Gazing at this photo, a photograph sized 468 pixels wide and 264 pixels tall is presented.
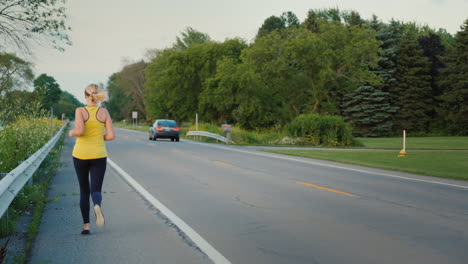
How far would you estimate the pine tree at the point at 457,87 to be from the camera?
193 ft

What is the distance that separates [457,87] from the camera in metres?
59.5

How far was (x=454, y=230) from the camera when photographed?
662 cm

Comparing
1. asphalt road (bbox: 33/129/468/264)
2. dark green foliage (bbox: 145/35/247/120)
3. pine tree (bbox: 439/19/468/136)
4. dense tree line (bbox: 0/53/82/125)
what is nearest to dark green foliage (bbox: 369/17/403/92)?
pine tree (bbox: 439/19/468/136)

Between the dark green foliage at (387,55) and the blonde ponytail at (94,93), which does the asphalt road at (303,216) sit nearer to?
the blonde ponytail at (94,93)

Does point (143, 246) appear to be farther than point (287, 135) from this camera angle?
No

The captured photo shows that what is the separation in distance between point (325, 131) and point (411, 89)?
34.7 meters

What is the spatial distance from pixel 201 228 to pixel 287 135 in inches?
1060

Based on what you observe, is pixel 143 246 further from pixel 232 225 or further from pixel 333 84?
pixel 333 84

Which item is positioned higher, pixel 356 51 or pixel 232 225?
pixel 356 51

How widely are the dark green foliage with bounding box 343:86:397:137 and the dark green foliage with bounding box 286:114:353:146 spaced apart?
30.9 m

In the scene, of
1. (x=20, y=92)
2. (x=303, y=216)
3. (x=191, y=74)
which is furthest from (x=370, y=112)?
(x=303, y=216)

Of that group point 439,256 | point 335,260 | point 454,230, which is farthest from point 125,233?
point 454,230

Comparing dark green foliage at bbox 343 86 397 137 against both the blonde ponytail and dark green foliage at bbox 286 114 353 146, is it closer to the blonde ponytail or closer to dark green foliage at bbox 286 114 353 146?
dark green foliage at bbox 286 114 353 146

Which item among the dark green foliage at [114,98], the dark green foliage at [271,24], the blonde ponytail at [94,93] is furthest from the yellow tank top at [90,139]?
the dark green foliage at [114,98]
